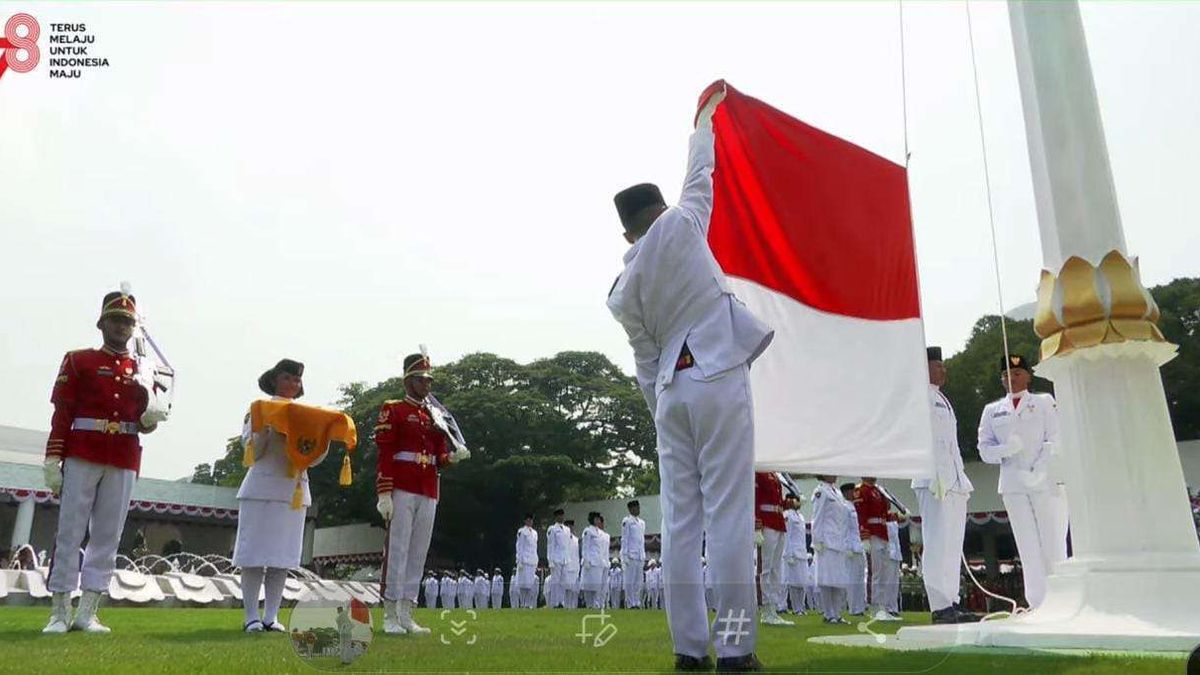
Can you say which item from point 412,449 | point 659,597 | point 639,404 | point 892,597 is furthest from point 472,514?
point 412,449

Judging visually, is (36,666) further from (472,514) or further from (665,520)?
(472,514)

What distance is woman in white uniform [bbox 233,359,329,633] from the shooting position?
7.25m

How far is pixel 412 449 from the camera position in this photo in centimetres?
758

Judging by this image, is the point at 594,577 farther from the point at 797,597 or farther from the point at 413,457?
the point at 413,457

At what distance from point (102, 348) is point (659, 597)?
22048mm

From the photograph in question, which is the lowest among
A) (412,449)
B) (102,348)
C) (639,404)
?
(412,449)

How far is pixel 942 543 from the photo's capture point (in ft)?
26.9

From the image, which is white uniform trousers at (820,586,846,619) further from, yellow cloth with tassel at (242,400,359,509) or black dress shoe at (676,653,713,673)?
black dress shoe at (676,653,713,673)

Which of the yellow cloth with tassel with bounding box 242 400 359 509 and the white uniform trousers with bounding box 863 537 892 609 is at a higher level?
the yellow cloth with tassel with bounding box 242 400 359 509

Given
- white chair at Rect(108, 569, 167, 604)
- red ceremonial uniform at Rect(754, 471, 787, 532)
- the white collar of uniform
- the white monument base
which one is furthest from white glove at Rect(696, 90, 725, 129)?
white chair at Rect(108, 569, 167, 604)

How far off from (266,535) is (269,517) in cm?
15

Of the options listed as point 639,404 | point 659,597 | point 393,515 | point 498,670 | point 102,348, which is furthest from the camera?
point 639,404

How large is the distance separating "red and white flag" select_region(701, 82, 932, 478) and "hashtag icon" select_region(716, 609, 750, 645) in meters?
1.87

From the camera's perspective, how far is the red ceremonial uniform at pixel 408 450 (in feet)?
24.5
